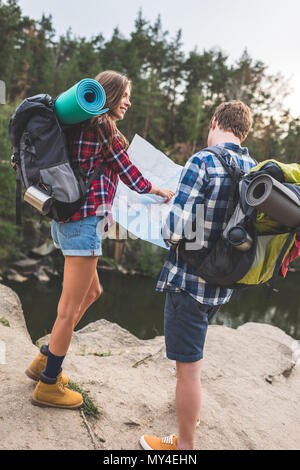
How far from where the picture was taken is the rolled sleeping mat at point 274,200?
1.42 metres

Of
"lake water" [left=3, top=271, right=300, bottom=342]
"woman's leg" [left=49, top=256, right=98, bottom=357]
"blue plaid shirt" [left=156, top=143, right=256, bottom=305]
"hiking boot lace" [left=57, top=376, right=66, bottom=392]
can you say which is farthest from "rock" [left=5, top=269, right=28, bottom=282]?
"blue plaid shirt" [left=156, top=143, right=256, bottom=305]

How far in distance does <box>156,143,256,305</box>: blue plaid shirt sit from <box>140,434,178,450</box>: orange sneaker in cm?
76

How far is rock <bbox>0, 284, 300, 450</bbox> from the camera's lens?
1.90m

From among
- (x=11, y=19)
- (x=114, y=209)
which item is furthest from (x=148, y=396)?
(x=11, y=19)

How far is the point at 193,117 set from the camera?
23.8 meters

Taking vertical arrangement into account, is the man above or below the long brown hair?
below

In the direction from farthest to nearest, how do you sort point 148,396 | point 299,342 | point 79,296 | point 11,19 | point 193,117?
1. point 193,117
2. point 11,19
3. point 299,342
4. point 148,396
5. point 79,296

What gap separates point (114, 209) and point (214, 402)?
1.61 metres

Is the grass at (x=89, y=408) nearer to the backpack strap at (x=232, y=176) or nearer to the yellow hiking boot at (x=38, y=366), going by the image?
the yellow hiking boot at (x=38, y=366)

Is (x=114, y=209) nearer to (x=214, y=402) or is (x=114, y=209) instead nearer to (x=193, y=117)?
(x=214, y=402)

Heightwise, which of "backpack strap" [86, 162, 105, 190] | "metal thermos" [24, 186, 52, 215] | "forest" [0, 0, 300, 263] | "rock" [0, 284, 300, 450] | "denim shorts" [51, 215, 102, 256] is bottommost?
"rock" [0, 284, 300, 450]

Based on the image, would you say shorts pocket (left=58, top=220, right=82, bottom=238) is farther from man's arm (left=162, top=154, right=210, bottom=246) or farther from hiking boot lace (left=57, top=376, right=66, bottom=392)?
hiking boot lace (left=57, top=376, right=66, bottom=392)

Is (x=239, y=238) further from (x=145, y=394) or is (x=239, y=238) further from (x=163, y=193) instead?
(x=145, y=394)

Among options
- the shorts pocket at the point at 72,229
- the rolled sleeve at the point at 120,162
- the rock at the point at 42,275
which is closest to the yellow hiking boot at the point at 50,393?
the shorts pocket at the point at 72,229
